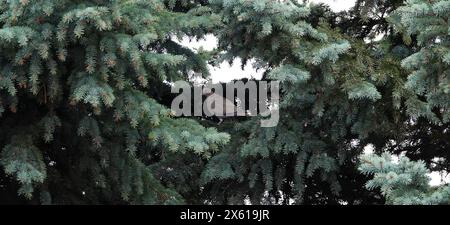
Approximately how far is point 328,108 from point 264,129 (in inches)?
26.1

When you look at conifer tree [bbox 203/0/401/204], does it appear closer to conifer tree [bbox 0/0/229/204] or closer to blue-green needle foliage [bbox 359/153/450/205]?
conifer tree [bbox 0/0/229/204]

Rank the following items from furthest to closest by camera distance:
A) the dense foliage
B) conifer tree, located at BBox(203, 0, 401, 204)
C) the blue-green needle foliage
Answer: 1. conifer tree, located at BBox(203, 0, 401, 204)
2. the dense foliage
3. the blue-green needle foliage

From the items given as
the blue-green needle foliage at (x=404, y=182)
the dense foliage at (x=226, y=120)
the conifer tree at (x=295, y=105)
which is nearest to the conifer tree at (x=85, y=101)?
the dense foliage at (x=226, y=120)

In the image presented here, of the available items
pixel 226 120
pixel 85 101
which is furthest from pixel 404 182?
pixel 226 120

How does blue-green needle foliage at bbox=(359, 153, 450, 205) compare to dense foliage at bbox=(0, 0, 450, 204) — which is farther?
dense foliage at bbox=(0, 0, 450, 204)

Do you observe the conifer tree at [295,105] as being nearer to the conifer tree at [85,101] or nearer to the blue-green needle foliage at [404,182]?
the conifer tree at [85,101]

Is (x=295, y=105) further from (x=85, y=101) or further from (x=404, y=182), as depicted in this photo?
(x=85, y=101)

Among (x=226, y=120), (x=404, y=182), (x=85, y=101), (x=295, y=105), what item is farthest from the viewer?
(x=226, y=120)

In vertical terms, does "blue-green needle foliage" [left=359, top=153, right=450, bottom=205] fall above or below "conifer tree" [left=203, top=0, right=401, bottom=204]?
below

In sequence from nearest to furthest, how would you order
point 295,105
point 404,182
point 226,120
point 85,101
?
1. point 404,182
2. point 85,101
3. point 295,105
4. point 226,120

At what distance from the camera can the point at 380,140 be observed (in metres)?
6.01

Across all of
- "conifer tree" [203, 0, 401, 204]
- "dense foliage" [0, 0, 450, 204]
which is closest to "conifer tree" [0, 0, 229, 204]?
"dense foliage" [0, 0, 450, 204]
